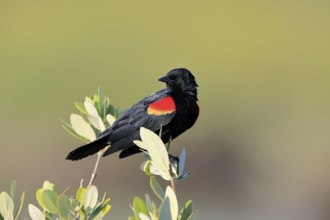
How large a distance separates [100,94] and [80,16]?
26.2 feet

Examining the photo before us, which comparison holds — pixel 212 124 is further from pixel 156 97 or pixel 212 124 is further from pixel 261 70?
pixel 156 97

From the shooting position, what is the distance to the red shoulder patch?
3.86 m

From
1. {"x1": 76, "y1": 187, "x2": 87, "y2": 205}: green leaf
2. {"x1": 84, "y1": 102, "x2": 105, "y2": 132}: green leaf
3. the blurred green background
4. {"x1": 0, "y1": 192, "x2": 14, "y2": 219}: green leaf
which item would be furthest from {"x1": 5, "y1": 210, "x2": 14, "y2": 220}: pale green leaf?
the blurred green background

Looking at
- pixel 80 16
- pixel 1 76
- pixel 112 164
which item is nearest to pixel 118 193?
pixel 112 164

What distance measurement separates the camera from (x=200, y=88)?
Result: 9133 millimetres

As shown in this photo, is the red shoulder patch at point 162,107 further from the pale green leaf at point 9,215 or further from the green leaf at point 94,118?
the pale green leaf at point 9,215

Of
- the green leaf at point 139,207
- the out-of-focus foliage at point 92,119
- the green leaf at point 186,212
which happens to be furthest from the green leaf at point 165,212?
the out-of-focus foliage at point 92,119

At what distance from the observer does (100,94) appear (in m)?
2.77

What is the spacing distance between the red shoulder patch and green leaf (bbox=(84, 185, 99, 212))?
176cm

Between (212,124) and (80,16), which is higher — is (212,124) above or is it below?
below

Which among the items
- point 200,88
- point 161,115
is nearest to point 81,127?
point 161,115

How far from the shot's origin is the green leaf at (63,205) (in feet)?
6.71

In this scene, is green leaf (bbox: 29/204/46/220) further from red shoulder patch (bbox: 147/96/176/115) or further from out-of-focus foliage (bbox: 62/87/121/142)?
red shoulder patch (bbox: 147/96/176/115)

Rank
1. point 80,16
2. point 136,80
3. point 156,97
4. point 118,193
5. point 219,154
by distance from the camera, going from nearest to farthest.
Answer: point 156,97
point 118,193
point 219,154
point 136,80
point 80,16
